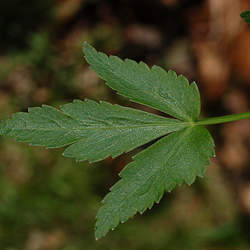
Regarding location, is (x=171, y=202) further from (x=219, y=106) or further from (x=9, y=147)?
(x=9, y=147)

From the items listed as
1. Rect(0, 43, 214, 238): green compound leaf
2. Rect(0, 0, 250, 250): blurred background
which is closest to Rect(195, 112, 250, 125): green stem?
Rect(0, 43, 214, 238): green compound leaf

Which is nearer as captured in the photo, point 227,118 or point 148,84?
point 227,118

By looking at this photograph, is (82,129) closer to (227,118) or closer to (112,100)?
(227,118)

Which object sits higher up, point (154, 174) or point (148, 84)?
point (148, 84)

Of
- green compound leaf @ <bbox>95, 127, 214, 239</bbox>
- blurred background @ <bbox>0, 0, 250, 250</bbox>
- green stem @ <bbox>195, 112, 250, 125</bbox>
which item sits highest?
green stem @ <bbox>195, 112, 250, 125</bbox>

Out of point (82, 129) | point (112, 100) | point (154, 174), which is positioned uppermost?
point (82, 129)

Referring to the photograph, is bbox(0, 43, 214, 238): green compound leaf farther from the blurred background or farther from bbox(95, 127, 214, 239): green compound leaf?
the blurred background

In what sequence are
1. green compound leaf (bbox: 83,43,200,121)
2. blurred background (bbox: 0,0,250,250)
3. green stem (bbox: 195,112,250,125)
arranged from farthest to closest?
blurred background (bbox: 0,0,250,250) → green compound leaf (bbox: 83,43,200,121) → green stem (bbox: 195,112,250,125)

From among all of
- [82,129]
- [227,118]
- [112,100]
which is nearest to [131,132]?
[82,129]
